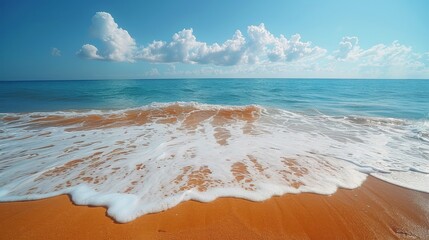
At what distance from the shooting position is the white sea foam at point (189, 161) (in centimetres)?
377

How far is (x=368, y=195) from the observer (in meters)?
3.79

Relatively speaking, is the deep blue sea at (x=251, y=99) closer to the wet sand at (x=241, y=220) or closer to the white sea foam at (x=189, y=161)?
the white sea foam at (x=189, y=161)

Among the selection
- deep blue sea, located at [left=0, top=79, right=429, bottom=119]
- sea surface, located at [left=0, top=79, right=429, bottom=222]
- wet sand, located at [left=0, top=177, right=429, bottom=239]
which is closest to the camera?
wet sand, located at [left=0, top=177, right=429, bottom=239]

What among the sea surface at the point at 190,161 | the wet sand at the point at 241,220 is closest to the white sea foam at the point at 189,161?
the sea surface at the point at 190,161

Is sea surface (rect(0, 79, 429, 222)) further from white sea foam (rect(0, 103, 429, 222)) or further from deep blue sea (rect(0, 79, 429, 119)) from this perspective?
deep blue sea (rect(0, 79, 429, 119))

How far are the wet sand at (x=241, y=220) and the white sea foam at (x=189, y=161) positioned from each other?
0.23 meters

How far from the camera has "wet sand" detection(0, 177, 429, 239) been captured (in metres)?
2.76

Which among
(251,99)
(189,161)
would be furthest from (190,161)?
(251,99)

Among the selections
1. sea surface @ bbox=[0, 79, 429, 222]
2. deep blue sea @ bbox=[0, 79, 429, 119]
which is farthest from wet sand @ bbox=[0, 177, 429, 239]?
deep blue sea @ bbox=[0, 79, 429, 119]

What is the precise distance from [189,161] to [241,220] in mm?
2451

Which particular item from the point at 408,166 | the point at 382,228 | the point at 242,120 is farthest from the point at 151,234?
the point at 242,120

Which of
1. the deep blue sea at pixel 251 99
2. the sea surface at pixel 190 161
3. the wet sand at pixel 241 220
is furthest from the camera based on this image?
the deep blue sea at pixel 251 99

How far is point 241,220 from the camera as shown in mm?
3021

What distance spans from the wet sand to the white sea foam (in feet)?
0.76
